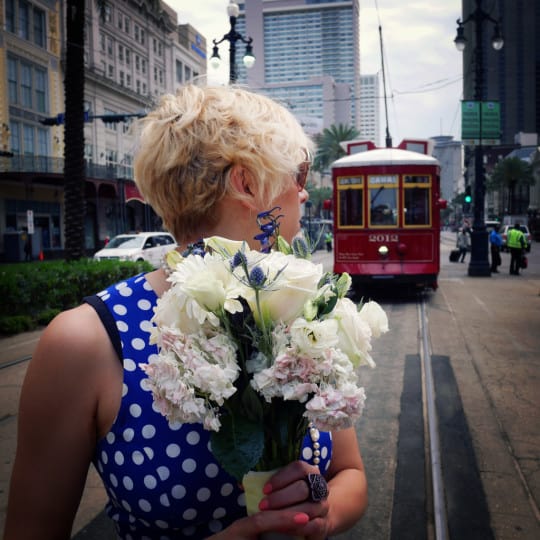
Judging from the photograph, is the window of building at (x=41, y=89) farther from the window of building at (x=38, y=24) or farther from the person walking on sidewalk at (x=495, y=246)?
the person walking on sidewalk at (x=495, y=246)

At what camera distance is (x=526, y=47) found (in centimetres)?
2586

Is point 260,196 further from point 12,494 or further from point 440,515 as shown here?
point 440,515

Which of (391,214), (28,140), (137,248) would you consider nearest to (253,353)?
(391,214)

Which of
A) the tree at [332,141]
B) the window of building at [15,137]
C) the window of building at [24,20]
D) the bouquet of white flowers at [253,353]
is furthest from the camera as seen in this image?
the tree at [332,141]

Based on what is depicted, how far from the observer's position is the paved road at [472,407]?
11.9 ft

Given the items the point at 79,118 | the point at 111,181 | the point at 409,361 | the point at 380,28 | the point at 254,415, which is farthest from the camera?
the point at 111,181

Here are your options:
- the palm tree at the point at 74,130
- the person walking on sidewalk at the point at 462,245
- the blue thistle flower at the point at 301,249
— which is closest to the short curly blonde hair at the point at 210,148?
the blue thistle flower at the point at 301,249

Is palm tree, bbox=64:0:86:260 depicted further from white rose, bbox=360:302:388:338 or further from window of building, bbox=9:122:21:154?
window of building, bbox=9:122:21:154

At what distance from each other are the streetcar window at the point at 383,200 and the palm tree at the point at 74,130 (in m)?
6.58

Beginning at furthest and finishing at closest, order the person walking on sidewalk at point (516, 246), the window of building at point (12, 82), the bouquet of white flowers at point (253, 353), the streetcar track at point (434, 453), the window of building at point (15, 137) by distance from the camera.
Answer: the window of building at point (15, 137)
the window of building at point (12, 82)
the person walking on sidewalk at point (516, 246)
the streetcar track at point (434, 453)
the bouquet of white flowers at point (253, 353)

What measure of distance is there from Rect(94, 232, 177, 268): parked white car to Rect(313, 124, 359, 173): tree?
42254mm

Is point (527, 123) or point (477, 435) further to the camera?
point (527, 123)

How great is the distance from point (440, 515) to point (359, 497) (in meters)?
2.30

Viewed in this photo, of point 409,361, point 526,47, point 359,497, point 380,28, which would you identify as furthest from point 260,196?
point 526,47
